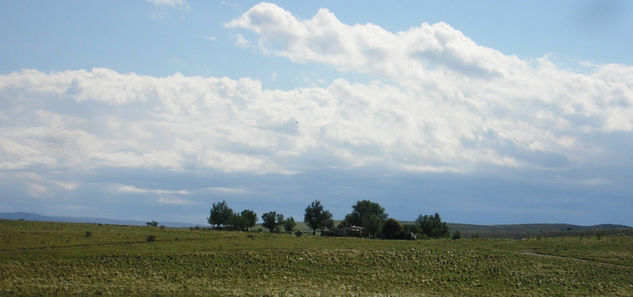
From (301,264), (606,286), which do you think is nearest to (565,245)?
(606,286)

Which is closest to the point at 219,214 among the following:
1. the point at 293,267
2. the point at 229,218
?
the point at 229,218

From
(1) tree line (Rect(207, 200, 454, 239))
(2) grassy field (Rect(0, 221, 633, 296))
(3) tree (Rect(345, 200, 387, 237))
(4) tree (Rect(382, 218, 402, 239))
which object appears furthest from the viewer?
(3) tree (Rect(345, 200, 387, 237))

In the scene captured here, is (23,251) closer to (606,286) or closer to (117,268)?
(117,268)

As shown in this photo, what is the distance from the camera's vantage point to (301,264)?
196 feet

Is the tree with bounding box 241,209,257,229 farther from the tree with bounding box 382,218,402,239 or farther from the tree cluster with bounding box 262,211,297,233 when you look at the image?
the tree with bounding box 382,218,402,239

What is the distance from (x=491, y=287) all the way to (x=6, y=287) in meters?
45.9

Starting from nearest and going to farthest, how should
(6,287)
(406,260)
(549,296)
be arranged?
(6,287) < (549,296) < (406,260)

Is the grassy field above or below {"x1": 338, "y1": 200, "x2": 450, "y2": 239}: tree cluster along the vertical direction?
below

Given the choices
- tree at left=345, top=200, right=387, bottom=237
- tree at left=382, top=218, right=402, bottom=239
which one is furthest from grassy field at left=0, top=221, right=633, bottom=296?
tree at left=345, top=200, right=387, bottom=237

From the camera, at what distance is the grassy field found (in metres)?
49.2

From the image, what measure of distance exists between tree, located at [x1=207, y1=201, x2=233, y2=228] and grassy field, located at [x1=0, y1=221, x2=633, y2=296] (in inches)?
1847

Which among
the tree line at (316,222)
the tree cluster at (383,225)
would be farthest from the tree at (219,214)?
the tree cluster at (383,225)

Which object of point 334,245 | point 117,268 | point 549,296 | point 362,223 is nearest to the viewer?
point 549,296

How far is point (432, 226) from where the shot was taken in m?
129
